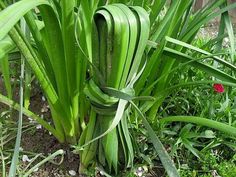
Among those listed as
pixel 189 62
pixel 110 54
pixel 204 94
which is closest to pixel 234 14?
pixel 204 94

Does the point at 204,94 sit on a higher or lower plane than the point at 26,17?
lower

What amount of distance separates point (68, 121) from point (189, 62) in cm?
40

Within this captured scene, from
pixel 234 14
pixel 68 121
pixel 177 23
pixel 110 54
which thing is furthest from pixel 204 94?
pixel 234 14

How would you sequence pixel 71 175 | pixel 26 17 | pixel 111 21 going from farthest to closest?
pixel 71 175 → pixel 26 17 → pixel 111 21

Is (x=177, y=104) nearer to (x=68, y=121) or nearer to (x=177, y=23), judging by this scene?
(x=177, y=23)

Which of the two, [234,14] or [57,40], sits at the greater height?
[57,40]

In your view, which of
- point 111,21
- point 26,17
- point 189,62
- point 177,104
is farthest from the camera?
point 177,104

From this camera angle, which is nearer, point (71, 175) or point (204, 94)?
point (71, 175)

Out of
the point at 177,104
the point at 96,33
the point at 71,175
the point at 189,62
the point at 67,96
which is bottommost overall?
the point at 71,175

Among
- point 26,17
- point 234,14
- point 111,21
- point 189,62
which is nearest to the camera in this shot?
point 111,21

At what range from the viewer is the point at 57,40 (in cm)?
115

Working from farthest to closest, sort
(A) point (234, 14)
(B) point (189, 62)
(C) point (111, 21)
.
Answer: (A) point (234, 14) → (B) point (189, 62) → (C) point (111, 21)

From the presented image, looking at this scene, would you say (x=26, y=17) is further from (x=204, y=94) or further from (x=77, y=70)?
(x=204, y=94)

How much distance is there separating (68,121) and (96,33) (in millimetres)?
378
